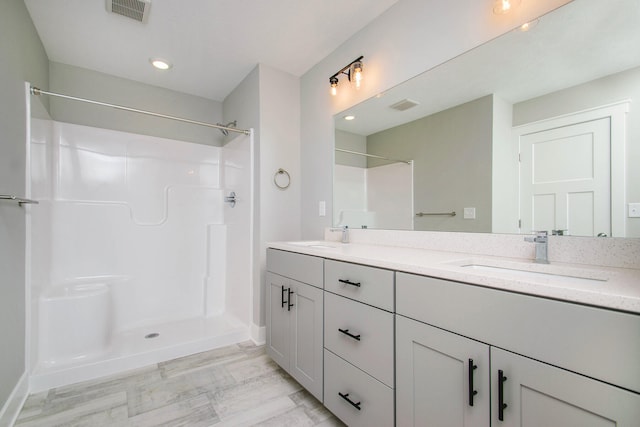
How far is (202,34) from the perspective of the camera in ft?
6.79

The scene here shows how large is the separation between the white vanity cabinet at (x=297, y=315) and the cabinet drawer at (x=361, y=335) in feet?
0.34

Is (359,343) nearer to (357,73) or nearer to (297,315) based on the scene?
(297,315)

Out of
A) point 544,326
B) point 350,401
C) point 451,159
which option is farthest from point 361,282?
point 451,159

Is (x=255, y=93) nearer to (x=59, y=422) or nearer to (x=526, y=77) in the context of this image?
(x=526, y=77)

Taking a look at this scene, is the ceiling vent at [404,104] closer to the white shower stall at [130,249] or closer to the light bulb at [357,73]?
the light bulb at [357,73]

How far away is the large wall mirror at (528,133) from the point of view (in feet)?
3.23

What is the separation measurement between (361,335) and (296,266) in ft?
2.04

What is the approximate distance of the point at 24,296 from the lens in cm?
170

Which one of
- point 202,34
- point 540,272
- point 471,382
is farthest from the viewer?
point 202,34

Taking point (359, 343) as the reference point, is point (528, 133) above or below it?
above

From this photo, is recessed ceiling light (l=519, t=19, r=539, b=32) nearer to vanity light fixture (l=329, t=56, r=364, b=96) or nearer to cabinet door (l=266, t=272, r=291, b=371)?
vanity light fixture (l=329, t=56, r=364, b=96)

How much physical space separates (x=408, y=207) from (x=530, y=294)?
1.04m

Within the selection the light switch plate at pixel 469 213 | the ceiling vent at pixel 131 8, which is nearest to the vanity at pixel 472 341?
the light switch plate at pixel 469 213

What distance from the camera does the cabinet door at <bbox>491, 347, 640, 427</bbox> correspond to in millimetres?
607
